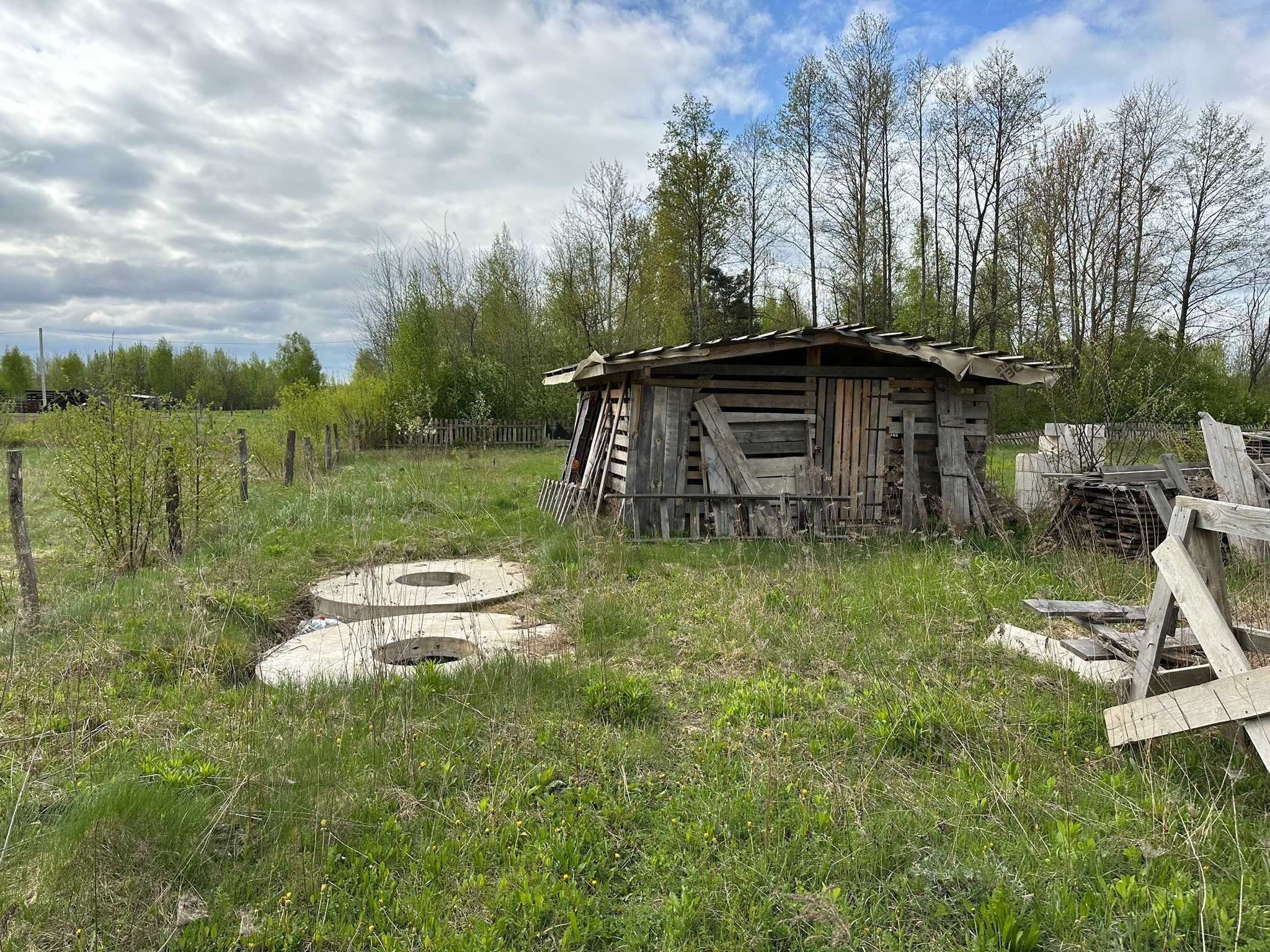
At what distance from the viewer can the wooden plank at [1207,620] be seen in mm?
2771

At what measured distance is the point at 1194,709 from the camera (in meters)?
3.04

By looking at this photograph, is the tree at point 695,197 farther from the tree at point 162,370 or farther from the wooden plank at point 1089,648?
the tree at point 162,370

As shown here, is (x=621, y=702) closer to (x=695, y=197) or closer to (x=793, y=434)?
(x=793, y=434)

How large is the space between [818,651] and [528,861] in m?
2.72

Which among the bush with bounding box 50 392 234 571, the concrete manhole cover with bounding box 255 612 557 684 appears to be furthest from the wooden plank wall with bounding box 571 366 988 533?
the bush with bounding box 50 392 234 571

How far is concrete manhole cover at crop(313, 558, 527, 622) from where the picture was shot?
629 cm

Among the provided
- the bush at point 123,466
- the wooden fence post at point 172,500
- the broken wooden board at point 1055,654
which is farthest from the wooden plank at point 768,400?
the wooden fence post at point 172,500

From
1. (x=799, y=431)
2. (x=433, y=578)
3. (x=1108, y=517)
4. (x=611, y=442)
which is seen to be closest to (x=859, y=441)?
(x=799, y=431)

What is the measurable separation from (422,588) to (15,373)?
65.9 m

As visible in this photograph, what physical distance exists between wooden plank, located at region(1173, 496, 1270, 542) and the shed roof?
19.9ft

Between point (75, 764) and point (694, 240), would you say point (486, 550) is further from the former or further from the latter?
point (694, 240)

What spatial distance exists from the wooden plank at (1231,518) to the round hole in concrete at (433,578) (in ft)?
19.9

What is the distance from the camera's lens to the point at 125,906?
2576 millimetres

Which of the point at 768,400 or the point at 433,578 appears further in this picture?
the point at 768,400
